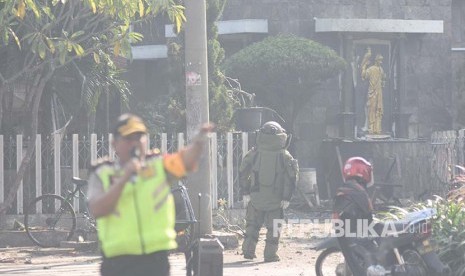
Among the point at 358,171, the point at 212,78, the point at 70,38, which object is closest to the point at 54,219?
the point at 70,38

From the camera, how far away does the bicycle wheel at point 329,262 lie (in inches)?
395

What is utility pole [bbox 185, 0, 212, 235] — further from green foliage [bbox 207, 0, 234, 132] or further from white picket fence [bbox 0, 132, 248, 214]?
green foliage [bbox 207, 0, 234, 132]

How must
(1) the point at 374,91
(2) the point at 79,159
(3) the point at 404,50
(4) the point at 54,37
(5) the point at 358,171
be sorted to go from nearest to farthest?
(5) the point at 358,171
(4) the point at 54,37
(2) the point at 79,159
(1) the point at 374,91
(3) the point at 404,50

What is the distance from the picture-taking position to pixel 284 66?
21.5 meters

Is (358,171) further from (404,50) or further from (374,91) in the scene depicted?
(404,50)

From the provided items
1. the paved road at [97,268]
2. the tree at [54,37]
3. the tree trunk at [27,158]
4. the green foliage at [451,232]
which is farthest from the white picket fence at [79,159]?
the green foliage at [451,232]

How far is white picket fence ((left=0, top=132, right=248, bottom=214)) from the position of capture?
15039mm

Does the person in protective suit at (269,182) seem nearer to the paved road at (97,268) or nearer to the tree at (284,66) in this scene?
the paved road at (97,268)

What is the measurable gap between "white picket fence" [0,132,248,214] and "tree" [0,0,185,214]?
665 millimetres

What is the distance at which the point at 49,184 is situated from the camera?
50.6 ft

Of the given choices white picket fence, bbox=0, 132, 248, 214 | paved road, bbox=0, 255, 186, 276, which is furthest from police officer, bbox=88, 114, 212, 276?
white picket fence, bbox=0, 132, 248, 214

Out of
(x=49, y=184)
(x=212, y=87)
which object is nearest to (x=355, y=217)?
(x=49, y=184)

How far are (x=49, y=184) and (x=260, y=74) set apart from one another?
7.51 m

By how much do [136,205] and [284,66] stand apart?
1612cm
